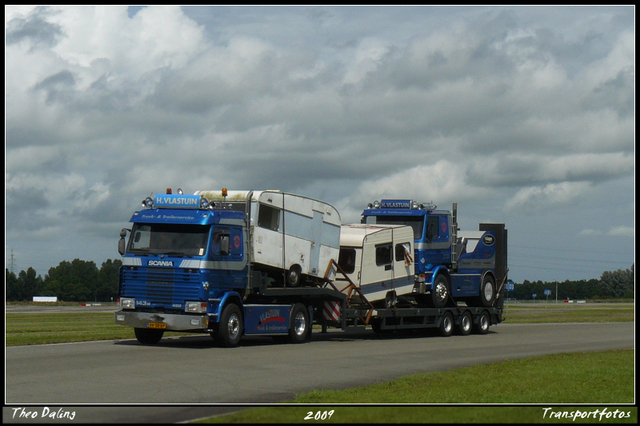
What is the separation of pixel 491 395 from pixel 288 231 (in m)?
11.0

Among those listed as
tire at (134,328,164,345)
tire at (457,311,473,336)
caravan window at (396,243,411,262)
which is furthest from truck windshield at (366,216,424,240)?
tire at (134,328,164,345)

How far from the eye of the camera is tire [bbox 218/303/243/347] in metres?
20.5

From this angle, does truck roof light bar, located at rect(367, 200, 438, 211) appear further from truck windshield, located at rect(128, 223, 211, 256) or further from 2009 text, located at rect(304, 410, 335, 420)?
2009 text, located at rect(304, 410, 335, 420)

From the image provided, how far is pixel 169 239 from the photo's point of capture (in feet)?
66.5

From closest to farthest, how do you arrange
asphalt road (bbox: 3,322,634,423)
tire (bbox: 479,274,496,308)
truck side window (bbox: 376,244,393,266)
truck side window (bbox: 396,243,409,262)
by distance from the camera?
asphalt road (bbox: 3,322,634,423) < truck side window (bbox: 376,244,393,266) < truck side window (bbox: 396,243,409,262) < tire (bbox: 479,274,496,308)

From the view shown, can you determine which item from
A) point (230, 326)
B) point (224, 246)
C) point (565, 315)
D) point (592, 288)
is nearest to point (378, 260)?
point (230, 326)

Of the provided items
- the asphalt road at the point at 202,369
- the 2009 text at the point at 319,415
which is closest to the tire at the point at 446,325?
the asphalt road at the point at 202,369

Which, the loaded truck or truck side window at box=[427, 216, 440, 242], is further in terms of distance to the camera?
truck side window at box=[427, 216, 440, 242]

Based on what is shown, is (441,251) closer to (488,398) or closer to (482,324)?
(482,324)

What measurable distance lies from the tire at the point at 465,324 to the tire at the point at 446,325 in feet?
1.75

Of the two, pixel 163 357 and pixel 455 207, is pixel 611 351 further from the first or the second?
pixel 163 357

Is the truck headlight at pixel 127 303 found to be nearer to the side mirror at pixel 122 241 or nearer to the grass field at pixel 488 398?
the side mirror at pixel 122 241

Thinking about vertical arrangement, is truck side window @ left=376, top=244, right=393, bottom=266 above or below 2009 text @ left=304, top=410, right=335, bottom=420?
above

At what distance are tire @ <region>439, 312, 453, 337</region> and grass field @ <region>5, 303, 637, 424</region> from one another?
31.8 ft
